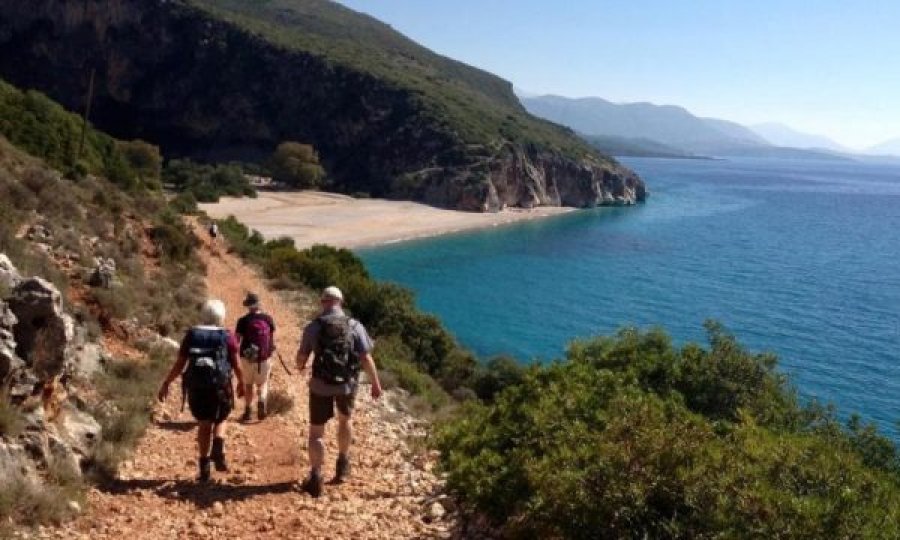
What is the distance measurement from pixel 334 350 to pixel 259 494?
1.53 metres

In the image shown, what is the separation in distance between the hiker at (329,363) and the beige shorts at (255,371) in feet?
7.67

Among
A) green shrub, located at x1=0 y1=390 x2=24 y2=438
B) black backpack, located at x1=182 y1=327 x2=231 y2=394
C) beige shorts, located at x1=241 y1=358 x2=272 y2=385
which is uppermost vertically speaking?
black backpack, located at x1=182 y1=327 x2=231 y2=394

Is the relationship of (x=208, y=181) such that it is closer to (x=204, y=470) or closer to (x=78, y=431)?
(x=78, y=431)

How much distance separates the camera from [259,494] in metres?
6.91

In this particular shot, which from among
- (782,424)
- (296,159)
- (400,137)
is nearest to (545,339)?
(782,424)

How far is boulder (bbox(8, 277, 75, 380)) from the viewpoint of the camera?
6680 millimetres

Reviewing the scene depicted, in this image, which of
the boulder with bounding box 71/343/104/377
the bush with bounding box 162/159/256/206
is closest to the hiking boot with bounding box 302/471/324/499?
the boulder with bounding box 71/343/104/377

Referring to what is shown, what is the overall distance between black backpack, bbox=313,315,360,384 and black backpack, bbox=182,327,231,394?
0.83m

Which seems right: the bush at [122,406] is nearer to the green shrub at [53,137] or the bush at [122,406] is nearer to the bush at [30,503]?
the bush at [30,503]

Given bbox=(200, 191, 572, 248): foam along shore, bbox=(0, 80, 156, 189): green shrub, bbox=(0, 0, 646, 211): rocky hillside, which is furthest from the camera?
bbox=(0, 0, 646, 211): rocky hillside

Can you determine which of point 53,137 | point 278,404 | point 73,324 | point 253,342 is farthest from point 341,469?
point 53,137

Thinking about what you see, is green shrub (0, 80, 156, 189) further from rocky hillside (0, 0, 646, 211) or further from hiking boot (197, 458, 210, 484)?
rocky hillside (0, 0, 646, 211)

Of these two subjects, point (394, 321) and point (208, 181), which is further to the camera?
point (208, 181)

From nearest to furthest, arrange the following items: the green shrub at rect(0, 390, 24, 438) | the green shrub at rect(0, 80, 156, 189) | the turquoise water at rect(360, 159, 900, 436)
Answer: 1. the green shrub at rect(0, 390, 24, 438)
2. the green shrub at rect(0, 80, 156, 189)
3. the turquoise water at rect(360, 159, 900, 436)
